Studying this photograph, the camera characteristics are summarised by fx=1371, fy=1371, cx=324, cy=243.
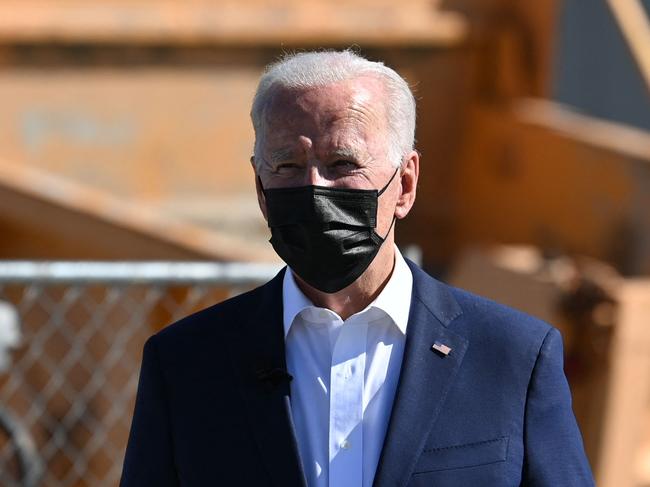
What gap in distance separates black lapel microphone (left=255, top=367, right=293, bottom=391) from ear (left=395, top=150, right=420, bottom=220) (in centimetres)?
32

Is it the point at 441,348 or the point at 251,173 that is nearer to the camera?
the point at 441,348

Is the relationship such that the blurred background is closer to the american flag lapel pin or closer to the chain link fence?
the chain link fence

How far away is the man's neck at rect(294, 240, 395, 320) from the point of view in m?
2.19

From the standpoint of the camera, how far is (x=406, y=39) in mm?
10562

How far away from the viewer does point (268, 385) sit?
2.14m

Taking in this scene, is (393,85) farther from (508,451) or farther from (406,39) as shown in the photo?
(406,39)

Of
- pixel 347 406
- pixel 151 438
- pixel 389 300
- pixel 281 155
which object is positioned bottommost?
pixel 151 438

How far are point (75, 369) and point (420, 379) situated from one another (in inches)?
154

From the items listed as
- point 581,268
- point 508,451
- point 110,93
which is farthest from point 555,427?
point 110,93

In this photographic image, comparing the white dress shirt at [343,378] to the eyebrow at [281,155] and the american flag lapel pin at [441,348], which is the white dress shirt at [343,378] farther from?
the eyebrow at [281,155]

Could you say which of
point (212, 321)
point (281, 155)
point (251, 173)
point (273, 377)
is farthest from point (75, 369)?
point (251, 173)

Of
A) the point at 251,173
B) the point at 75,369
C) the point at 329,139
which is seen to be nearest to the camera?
the point at 329,139

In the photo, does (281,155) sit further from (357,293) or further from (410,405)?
(410,405)

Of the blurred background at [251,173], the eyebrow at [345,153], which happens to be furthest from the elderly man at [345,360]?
the blurred background at [251,173]
